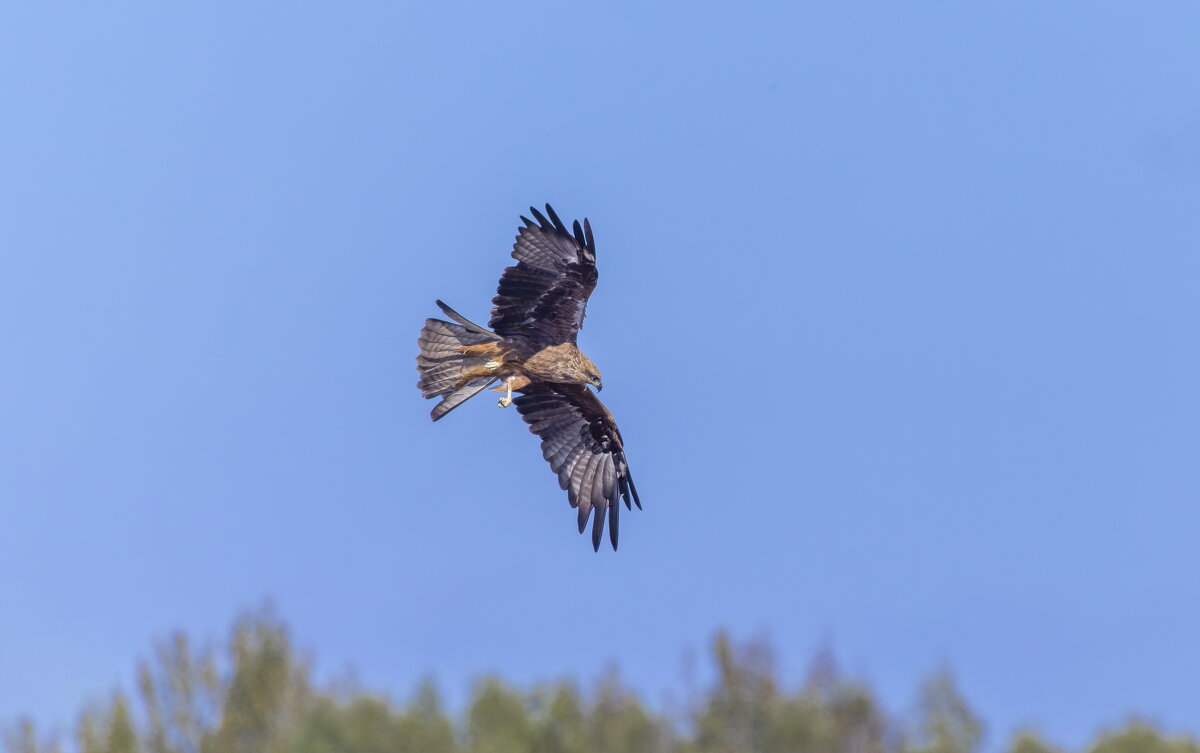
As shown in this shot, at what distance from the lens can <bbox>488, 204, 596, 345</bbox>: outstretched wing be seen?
53.1ft

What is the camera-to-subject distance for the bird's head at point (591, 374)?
53.5 ft

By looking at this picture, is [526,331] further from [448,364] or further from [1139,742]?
[1139,742]

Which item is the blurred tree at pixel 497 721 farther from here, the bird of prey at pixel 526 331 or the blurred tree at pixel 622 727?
the bird of prey at pixel 526 331

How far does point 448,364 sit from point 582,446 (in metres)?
2.05

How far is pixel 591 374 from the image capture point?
16.4 m

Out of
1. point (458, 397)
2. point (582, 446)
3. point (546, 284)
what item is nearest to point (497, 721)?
point (582, 446)

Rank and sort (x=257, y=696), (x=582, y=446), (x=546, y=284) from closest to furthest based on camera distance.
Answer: (x=546, y=284) < (x=582, y=446) < (x=257, y=696)

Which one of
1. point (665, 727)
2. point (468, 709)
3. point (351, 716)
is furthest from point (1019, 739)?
point (351, 716)

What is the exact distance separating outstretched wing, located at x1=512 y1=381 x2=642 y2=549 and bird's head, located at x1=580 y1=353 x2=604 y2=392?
3.11 feet

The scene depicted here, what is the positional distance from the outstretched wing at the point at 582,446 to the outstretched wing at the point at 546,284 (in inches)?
47.3

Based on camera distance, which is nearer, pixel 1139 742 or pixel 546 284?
pixel 546 284

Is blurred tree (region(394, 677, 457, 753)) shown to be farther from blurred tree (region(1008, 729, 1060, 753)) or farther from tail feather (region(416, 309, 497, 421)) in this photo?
tail feather (region(416, 309, 497, 421))

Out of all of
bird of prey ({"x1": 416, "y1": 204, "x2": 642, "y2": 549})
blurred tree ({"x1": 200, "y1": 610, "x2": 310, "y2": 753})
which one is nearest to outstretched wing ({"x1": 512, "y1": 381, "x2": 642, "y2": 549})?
bird of prey ({"x1": 416, "y1": 204, "x2": 642, "y2": 549})

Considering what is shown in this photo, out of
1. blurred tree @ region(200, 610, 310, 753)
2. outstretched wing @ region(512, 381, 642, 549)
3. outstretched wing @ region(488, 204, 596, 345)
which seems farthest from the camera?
blurred tree @ region(200, 610, 310, 753)
